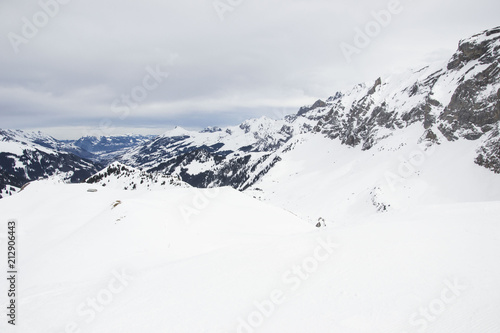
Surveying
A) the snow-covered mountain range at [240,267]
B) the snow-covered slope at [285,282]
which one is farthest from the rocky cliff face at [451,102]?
the snow-covered slope at [285,282]

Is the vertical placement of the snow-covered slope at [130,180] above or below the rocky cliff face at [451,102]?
above

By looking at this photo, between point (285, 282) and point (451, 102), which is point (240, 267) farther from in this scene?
point (451, 102)

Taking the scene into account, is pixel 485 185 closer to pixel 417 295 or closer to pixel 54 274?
pixel 417 295

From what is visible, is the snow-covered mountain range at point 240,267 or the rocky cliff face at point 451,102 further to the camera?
the rocky cliff face at point 451,102

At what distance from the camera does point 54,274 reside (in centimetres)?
1561

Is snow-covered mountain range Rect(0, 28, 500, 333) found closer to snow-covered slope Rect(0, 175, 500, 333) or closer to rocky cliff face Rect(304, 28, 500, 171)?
snow-covered slope Rect(0, 175, 500, 333)

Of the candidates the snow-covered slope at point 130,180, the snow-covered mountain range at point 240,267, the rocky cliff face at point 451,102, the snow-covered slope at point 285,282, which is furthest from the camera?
the snow-covered slope at point 130,180

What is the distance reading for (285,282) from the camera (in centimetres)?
1039

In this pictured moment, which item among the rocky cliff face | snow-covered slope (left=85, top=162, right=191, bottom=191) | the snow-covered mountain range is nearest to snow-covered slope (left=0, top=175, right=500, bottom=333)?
the snow-covered mountain range

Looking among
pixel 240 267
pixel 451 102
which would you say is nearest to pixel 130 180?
pixel 240 267

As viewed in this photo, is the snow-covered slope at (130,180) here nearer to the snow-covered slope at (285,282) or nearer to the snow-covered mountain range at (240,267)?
the snow-covered mountain range at (240,267)

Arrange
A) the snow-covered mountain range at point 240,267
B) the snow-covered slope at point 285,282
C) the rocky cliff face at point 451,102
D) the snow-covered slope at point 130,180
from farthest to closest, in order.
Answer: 1. the snow-covered slope at point 130,180
2. the rocky cliff face at point 451,102
3. the snow-covered mountain range at point 240,267
4. the snow-covered slope at point 285,282

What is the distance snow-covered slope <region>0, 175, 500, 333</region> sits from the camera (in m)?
7.81

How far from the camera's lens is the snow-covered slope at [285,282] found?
7.81 m
